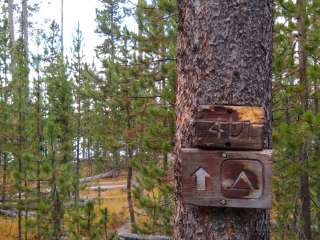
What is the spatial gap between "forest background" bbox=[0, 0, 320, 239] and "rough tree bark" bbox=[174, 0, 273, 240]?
1.33 meters

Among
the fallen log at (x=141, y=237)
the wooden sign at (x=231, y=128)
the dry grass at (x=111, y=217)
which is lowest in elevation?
the dry grass at (x=111, y=217)

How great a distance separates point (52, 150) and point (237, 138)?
6889 millimetres

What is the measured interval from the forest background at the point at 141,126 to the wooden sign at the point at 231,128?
153 cm

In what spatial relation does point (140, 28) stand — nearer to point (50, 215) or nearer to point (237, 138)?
point (50, 215)

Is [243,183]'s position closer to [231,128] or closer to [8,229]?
→ [231,128]

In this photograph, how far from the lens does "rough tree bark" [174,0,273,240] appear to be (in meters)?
1.59

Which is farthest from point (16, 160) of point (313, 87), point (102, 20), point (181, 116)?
point (181, 116)

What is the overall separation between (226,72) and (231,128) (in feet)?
0.73

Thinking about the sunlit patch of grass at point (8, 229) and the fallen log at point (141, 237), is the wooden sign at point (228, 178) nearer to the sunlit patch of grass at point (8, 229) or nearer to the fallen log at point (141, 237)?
the fallen log at point (141, 237)

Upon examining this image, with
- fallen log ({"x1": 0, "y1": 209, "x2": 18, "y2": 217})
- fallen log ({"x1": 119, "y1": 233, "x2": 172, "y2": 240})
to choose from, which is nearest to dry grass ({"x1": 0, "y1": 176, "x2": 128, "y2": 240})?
fallen log ({"x1": 0, "y1": 209, "x2": 18, "y2": 217})

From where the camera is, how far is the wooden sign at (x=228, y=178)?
1548mm

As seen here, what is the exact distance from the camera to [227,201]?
155 cm

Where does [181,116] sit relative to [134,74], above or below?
below

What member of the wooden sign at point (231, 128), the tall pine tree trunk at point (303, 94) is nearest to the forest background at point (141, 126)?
the tall pine tree trunk at point (303, 94)
